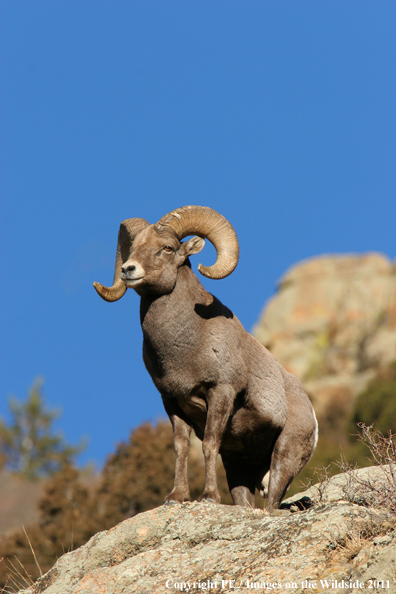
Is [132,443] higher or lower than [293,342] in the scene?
lower

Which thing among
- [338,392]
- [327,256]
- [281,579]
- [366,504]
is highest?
[327,256]

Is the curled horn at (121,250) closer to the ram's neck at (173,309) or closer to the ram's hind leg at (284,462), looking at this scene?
the ram's neck at (173,309)

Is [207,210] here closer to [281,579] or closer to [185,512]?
[185,512]

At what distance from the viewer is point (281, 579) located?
565 cm

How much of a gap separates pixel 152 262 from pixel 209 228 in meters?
0.89

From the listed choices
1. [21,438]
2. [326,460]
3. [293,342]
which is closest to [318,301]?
[293,342]

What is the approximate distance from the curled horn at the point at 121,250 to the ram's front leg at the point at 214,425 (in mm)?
1753

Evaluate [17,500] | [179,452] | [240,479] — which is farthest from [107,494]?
[179,452]

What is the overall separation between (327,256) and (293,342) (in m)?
14.2

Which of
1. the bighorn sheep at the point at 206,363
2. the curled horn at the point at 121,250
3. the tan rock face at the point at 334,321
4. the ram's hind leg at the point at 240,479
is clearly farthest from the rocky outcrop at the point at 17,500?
the tan rock face at the point at 334,321

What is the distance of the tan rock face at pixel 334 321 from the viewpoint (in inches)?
2018

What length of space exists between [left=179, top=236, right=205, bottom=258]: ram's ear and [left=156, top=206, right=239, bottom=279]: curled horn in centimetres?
12

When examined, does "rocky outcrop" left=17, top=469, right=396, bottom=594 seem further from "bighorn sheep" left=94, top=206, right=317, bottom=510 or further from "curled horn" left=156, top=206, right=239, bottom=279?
"curled horn" left=156, top=206, right=239, bottom=279

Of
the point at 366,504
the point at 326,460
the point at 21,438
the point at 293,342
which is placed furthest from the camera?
the point at 293,342
